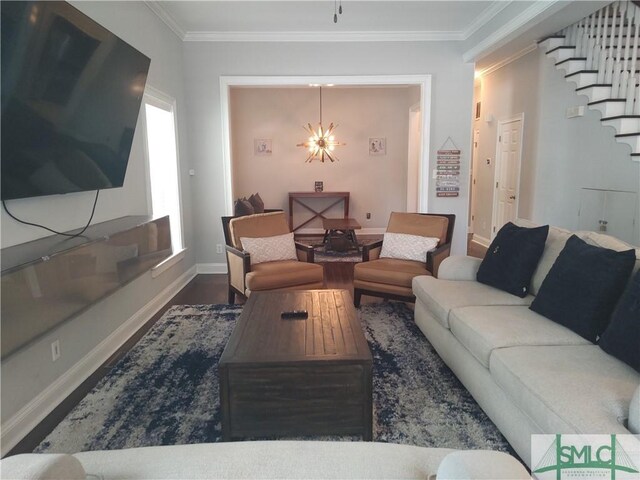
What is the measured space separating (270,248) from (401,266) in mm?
1245

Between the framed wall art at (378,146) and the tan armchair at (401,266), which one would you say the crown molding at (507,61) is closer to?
the framed wall art at (378,146)

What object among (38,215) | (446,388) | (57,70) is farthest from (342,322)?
(57,70)

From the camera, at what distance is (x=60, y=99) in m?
2.23

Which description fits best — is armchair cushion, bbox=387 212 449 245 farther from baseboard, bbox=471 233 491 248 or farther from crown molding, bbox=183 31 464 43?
baseboard, bbox=471 233 491 248

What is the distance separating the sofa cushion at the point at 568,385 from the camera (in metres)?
1.51

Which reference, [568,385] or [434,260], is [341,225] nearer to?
[434,260]

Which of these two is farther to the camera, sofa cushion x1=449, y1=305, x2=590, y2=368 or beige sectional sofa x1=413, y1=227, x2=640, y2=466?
sofa cushion x1=449, y1=305, x2=590, y2=368

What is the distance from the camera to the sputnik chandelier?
8.01 m

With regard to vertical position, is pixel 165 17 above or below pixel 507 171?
above

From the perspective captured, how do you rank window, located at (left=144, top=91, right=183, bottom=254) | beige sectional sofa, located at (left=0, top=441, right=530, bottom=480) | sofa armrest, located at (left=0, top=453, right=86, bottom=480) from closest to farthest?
sofa armrest, located at (left=0, top=453, right=86, bottom=480), beige sectional sofa, located at (left=0, top=441, right=530, bottom=480), window, located at (left=144, top=91, right=183, bottom=254)

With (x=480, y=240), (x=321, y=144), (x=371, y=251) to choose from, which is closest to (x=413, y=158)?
(x=321, y=144)

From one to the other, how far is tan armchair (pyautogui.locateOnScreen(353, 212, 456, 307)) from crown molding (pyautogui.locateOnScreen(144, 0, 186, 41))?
3.01m

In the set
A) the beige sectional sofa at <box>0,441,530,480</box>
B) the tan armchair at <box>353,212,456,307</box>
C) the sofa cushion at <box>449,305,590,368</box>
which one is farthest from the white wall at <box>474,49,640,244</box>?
the beige sectional sofa at <box>0,441,530,480</box>

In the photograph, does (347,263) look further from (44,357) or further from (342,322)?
(44,357)
